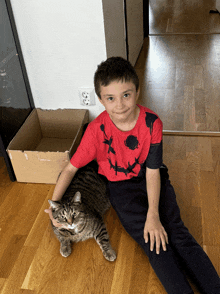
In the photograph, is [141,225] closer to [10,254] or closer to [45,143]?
[10,254]

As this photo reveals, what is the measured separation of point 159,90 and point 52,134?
105cm

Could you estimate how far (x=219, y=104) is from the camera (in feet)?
7.96

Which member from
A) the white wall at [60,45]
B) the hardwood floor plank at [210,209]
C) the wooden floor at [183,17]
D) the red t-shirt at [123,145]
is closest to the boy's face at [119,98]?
the red t-shirt at [123,145]

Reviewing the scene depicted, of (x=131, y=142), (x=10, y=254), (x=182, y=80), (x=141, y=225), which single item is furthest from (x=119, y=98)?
(x=182, y=80)

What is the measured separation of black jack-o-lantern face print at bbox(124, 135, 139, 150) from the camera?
1.43 metres

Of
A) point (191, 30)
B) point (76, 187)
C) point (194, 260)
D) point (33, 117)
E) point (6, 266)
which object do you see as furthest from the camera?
point (191, 30)

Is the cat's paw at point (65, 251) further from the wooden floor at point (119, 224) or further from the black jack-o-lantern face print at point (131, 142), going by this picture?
the black jack-o-lantern face print at point (131, 142)

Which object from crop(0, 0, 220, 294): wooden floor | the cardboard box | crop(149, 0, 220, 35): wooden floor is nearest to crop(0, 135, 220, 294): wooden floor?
crop(0, 0, 220, 294): wooden floor

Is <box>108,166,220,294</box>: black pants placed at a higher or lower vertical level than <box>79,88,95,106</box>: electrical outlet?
Result: lower

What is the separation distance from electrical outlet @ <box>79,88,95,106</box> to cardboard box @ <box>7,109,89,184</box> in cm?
6

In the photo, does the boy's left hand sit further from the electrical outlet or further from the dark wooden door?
the dark wooden door

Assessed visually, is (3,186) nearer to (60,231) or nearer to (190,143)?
(60,231)

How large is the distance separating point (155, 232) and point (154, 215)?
8 cm

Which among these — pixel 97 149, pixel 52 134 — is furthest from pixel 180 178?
pixel 52 134
